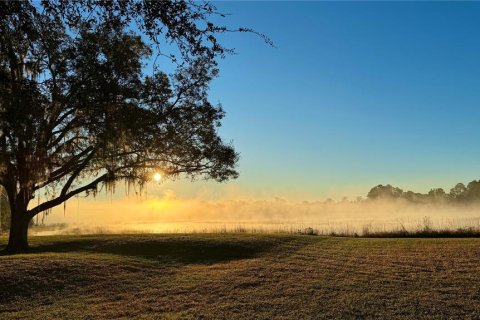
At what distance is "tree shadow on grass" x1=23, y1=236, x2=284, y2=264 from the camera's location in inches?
688

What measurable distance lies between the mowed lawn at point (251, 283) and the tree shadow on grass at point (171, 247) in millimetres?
88

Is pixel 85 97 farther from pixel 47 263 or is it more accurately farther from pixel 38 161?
pixel 47 263

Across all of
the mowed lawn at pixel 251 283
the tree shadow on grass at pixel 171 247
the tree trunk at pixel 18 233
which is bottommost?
the mowed lawn at pixel 251 283

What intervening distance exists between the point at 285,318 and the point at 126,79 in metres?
11.7

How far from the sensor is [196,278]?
13156mm

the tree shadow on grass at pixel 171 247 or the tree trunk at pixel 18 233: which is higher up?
the tree trunk at pixel 18 233

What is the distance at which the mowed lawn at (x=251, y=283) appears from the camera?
9.65 meters

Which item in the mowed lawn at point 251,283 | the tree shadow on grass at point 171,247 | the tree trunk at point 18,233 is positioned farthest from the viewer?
the tree trunk at point 18,233

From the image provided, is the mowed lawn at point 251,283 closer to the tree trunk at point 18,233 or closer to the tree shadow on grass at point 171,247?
the tree shadow on grass at point 171,247

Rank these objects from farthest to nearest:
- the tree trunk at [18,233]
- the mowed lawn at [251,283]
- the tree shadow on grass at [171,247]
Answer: the tree trunk at [18,233], the tree shadow on grass at [171,247], the mowed lawn at [251,283]

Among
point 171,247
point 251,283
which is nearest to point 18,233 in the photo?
point 171,247

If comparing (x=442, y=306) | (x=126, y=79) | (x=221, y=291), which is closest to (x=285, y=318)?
(x=221, y=291)

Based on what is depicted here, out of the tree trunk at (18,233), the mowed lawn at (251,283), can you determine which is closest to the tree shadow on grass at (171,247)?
the mowed lawn at (251,283)

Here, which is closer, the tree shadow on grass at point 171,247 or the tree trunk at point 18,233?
the tree shadow on grass at point 171,247
